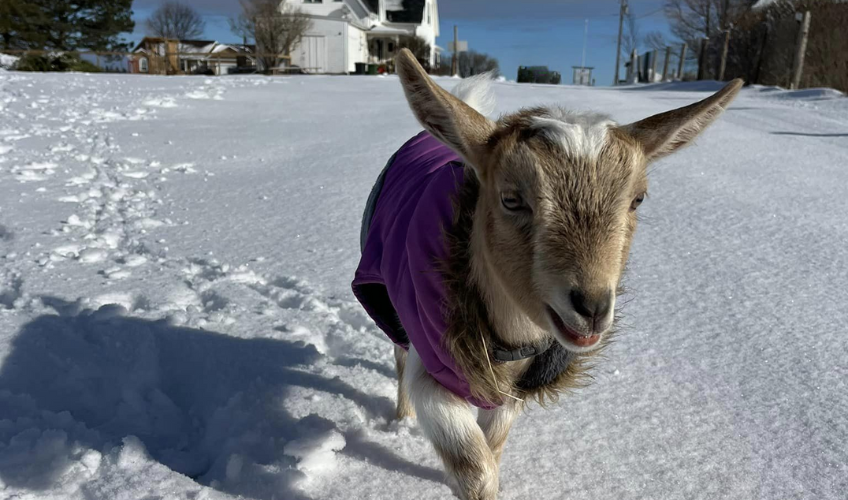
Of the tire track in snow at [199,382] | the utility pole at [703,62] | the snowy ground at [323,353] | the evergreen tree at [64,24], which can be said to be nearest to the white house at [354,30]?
the evergreen tree at [64,24]

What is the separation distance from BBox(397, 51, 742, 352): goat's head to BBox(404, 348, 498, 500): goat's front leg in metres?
0.43

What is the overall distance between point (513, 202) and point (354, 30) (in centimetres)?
Answer: 4115

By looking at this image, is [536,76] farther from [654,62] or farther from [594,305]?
[594,305]

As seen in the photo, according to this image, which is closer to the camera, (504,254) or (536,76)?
(504,254)

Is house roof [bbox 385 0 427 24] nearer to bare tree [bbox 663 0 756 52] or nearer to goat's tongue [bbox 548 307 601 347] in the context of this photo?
bare tree [bbox 663 0 756 52]

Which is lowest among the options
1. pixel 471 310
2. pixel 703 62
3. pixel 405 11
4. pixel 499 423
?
pixel 499 423

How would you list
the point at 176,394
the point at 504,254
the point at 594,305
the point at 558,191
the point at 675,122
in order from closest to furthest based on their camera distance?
1. the point at 594,305
2. the point at 558,191
3. the point at 504,254
4. the point at 675,122
5. the point at 176,394

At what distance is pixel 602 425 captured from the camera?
245cm

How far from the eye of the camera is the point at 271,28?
33.2m

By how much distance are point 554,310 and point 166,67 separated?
3245 centimetres

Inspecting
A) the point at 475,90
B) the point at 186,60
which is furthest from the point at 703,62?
the point at 186,60

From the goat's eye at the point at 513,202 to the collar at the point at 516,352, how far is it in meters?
0.48

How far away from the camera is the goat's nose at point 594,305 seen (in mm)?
1482

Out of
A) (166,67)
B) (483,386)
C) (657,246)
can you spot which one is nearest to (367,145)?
(657,246)
